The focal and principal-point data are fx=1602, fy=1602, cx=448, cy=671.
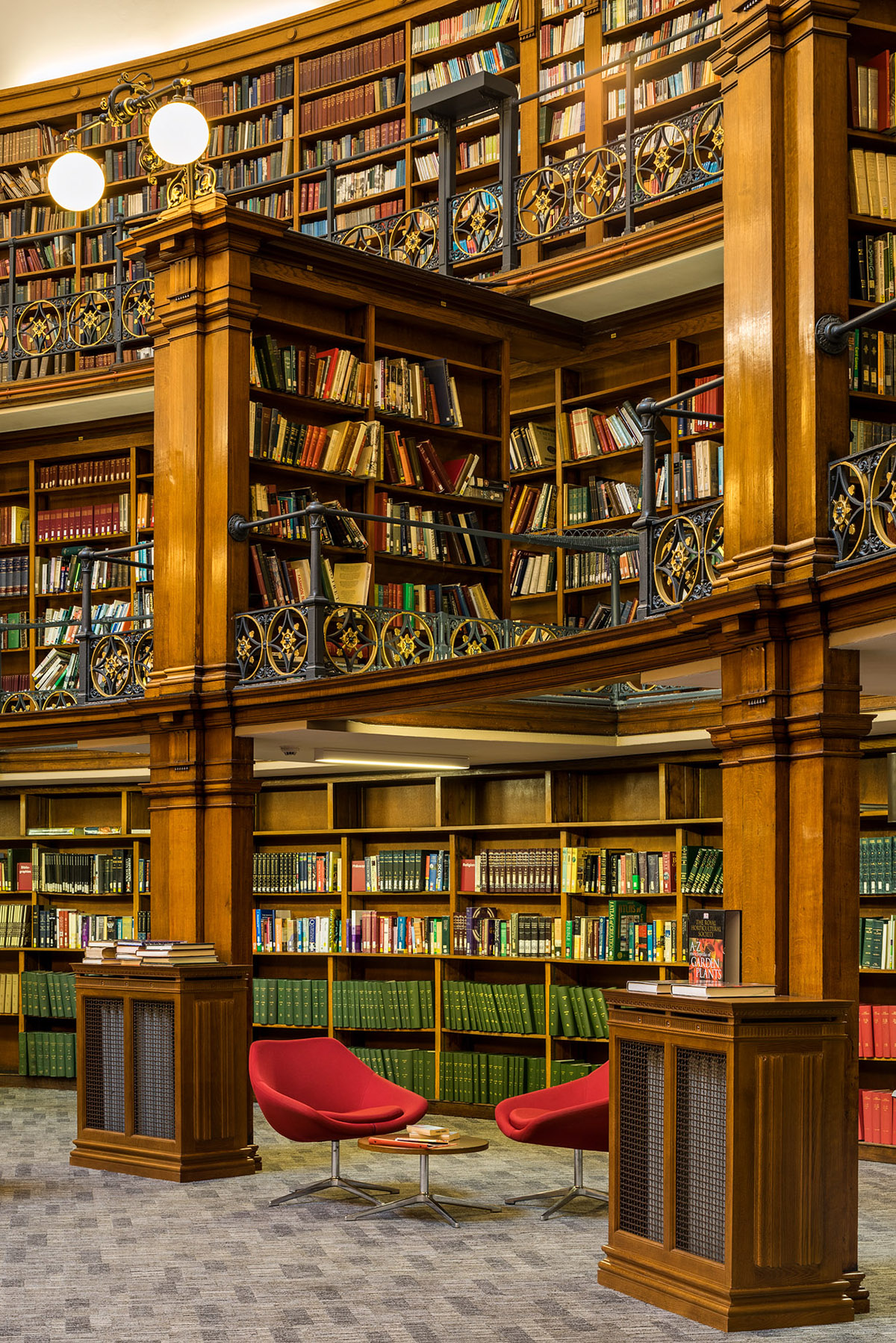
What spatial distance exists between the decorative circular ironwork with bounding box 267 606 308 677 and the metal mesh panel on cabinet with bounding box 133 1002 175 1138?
5.41ft

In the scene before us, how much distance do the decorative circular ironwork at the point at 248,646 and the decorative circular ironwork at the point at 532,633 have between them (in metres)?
1.27

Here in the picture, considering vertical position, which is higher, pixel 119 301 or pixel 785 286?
pixel 119 301

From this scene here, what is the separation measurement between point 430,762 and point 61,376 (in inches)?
137

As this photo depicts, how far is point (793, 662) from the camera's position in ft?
16.9

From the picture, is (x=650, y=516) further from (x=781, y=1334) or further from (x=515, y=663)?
(x=781, y=1334)

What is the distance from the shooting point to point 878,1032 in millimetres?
7973

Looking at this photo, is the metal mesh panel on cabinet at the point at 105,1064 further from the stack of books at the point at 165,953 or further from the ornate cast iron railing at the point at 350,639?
the ornate cast iron railing at the point at 350,639

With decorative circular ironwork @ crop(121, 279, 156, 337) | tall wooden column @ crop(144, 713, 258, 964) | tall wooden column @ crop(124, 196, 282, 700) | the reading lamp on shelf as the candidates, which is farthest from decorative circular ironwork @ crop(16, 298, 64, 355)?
tall wooden column @ crop(144, 713, 258, 964)

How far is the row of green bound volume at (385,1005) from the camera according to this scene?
9.70 metres

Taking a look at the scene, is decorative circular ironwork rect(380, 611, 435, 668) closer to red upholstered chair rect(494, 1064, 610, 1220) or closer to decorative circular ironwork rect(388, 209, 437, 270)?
red upholstered chair rect(494, 1064, 610, 1220)

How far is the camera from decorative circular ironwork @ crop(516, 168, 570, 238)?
865 cm

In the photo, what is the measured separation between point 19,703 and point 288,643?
2972mm

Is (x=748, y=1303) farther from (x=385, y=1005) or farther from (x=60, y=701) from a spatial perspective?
(x=60, y=701)

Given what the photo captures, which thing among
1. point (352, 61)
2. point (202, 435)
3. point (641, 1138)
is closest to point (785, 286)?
point (641, 1138)
